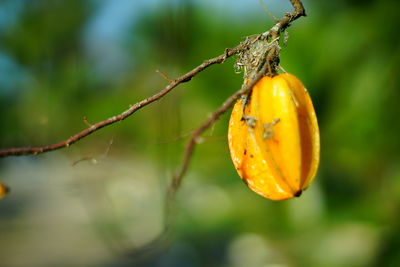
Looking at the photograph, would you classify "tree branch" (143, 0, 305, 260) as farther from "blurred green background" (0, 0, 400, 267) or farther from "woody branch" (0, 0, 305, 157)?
"blurred green background" (0, 0, 400, 267)

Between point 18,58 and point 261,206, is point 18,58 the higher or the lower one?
the higher one

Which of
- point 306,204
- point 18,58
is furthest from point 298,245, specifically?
point 18,58

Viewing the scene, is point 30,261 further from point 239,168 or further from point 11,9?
point 239,168

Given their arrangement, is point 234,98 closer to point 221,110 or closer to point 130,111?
point 221,110

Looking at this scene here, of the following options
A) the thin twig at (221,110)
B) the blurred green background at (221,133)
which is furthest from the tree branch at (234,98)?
the blurred green background at (221,133)

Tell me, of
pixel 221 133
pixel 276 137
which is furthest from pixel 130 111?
pixel 221 133

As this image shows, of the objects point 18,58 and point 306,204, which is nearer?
point 306,204

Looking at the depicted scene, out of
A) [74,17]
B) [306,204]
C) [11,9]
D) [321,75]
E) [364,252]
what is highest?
[74,17]

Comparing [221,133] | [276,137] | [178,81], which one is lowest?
A: [276,137]
